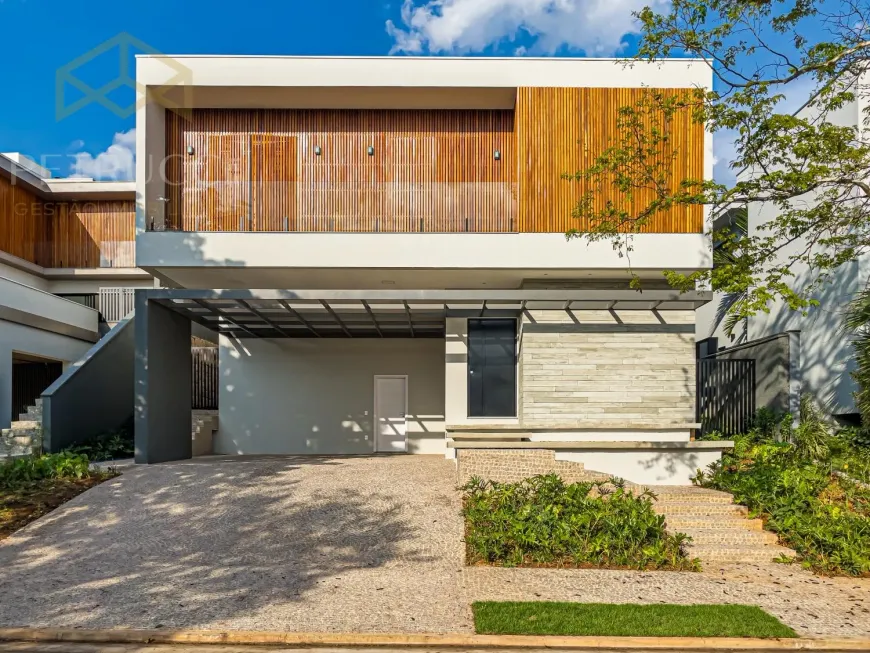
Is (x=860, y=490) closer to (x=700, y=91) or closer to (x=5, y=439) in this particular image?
(x=700, y=91)

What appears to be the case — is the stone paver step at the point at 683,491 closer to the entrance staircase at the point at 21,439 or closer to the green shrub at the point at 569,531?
the green shrub at the point at 569,531

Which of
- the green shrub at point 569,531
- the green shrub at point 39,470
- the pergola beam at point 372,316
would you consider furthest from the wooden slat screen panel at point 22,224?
the green shrub at point 569,531

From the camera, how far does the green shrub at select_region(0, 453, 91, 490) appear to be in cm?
1012

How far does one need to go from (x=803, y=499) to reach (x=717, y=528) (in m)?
1.38

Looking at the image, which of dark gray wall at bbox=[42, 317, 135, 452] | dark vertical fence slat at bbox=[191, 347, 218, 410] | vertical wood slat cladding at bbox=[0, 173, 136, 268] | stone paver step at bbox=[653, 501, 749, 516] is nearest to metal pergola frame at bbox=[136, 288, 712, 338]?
dark gray wall at bbox=[42, 317, 135, 452]

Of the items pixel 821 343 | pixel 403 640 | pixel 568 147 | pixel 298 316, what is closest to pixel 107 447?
pixel 298 316

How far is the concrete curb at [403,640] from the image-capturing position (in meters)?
5.73

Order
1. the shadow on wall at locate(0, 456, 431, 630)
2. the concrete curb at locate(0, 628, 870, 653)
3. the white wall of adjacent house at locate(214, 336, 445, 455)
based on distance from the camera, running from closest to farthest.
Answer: the concrete curb at locate(0, 628, 870, 653), the shadow on wall at locate(0, 456, 431, 630), the white wall of adjacent house at locate(214, 336, 445, 455)

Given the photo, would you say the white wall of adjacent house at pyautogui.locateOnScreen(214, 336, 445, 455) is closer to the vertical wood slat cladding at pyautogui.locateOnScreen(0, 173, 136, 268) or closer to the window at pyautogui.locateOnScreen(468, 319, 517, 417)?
the window at pyautogui.locateOnScreen(468, 319, 517, 417)

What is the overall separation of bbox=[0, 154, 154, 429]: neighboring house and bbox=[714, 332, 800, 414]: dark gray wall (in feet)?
53.7

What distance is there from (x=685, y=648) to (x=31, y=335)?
15.3 metres

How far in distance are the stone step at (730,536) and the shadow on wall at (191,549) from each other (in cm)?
380

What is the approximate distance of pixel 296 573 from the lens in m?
7.40

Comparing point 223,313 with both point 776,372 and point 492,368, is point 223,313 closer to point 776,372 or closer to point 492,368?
point 492,368
